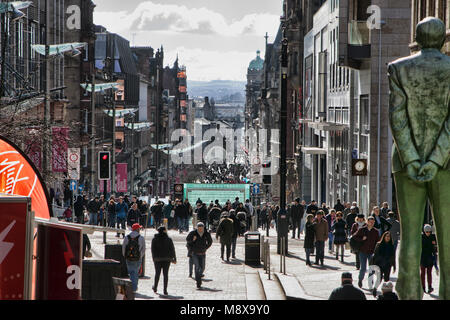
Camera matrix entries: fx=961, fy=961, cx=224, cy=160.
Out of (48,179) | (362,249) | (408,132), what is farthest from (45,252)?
(48,179)

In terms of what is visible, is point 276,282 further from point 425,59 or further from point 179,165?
point 179,165

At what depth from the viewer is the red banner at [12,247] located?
1048 centimetres

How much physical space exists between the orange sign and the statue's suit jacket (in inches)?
201

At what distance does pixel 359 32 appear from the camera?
40844 millimetres

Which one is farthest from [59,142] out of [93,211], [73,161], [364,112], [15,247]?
[15,247]

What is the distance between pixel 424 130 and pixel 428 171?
0.49m

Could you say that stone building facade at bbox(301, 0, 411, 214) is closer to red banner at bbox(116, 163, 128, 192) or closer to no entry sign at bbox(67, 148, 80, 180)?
red banner at bbox(116, 163, 128, 192)

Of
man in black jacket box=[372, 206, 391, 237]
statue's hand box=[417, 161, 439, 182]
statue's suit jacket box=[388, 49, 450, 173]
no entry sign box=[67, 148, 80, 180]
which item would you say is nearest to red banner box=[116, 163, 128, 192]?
no entry sign box=[67, 148, 80, 180]

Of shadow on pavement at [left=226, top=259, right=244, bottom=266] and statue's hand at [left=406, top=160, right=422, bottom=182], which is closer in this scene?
statue's hand at [left=406, top=160, right=422, bottom=182]

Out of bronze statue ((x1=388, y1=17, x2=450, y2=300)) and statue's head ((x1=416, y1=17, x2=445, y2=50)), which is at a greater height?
statue's head ((x1=416, y1=17, x2=445, y2=50))

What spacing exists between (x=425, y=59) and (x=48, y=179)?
67.6ft

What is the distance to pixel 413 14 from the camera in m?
29.6

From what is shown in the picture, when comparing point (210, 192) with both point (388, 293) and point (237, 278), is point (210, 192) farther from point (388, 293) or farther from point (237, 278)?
point (388, 293)

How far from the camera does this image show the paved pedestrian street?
1978 centimetres
